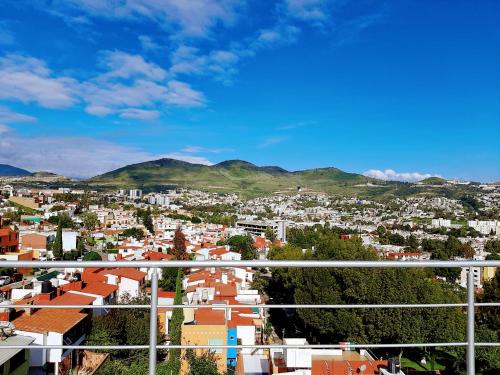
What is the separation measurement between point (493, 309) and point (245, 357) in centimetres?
1361

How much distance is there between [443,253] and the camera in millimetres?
43969

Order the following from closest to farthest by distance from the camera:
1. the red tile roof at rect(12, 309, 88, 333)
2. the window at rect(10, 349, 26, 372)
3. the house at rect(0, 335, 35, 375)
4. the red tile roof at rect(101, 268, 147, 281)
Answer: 1. the house at rect(0, 335, 35, 375)
2. the window at rect(10, 349, 26, 372)
3. the red tile roof at rect(12, 309, 88, 333)
4. the red tile roof at rect(101, 268, 147, 281)

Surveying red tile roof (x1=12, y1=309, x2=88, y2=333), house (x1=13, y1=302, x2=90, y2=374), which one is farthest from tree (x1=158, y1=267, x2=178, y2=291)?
red tile roof (x1=12, y1=309, x2=88, y2=333)

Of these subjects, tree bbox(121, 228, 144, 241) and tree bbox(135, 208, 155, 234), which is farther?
tree bbox(135, 208, 155, 234)

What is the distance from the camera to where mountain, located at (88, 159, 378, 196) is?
15862 cm

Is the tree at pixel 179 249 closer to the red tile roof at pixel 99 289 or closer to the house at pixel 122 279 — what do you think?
the house at pixel 122 279

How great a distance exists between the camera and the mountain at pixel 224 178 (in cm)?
15862

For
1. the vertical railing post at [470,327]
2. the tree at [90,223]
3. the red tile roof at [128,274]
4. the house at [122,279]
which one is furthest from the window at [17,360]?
the tree at [90,223]

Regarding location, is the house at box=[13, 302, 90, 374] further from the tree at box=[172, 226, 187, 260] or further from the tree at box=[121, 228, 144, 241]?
the tree at box=[121, 228, 144, 241]

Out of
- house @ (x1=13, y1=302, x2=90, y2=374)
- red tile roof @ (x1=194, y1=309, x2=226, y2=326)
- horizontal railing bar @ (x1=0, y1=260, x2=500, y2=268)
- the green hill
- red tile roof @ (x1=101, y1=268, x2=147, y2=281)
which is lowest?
red tile roof @ (x1=101, y1=268, x2=147, y2=281)

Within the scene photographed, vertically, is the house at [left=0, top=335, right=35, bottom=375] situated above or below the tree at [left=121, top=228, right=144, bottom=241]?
above

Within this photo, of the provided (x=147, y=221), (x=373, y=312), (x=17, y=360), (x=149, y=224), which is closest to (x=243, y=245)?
(x=149, y=224)

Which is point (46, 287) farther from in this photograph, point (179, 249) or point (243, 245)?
point (243, 245)

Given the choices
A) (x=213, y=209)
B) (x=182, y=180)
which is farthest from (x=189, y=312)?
(x=182, y=180)
